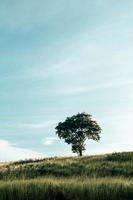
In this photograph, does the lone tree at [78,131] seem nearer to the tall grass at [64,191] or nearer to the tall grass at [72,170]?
the tall grass at [72,170]

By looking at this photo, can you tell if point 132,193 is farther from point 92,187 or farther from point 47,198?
point 47,198

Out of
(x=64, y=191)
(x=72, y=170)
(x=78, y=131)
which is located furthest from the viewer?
(x=78, y=131)

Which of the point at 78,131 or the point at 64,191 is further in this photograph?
the point at 78,131

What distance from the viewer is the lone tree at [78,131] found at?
9225cm

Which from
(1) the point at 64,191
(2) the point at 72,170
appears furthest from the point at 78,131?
(1) the point at 64,191

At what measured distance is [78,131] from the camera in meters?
92.8

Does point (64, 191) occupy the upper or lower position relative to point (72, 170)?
lower

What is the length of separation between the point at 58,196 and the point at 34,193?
24.2 inches

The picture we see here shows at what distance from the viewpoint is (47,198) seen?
12438mm

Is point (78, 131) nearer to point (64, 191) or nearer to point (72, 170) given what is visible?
point (72, 170)

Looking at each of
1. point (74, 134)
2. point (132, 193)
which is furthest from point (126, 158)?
point (74, 134)

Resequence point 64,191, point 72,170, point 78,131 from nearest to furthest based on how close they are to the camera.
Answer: point 64,191 < point 72,170 < point 78,131

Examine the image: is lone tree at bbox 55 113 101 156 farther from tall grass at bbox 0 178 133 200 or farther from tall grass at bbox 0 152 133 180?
tall grass at bbox 0 178 133 200

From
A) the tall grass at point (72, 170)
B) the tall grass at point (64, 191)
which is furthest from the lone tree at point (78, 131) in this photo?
the tall grass at point (64, 191)
